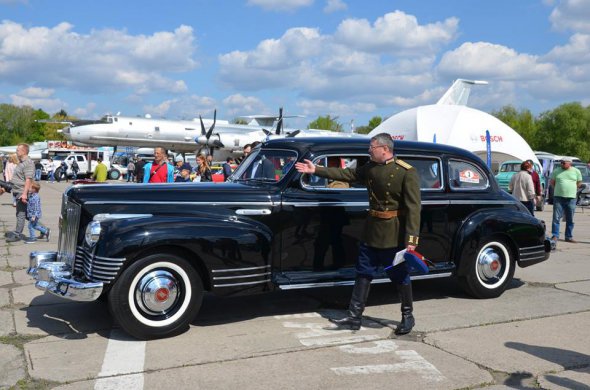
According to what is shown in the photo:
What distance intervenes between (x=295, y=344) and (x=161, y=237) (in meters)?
1.48

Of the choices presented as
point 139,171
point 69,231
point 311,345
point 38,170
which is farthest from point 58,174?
point 311,345

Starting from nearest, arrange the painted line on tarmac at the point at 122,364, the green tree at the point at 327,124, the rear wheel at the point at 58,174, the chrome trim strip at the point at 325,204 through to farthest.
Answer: the painted line on tarmac at the point at 122,364
the chrome trim strip at the point at 325,204
the rear wheel at the point at 58,174
the green tree at the point at 327,124

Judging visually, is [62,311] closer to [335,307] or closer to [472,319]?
[335,307]

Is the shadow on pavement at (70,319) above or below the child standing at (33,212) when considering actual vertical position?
below

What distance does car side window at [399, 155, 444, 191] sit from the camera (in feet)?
21.6

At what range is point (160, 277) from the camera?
518 cm

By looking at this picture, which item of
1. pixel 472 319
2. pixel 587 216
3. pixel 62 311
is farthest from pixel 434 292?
pixel 587 216

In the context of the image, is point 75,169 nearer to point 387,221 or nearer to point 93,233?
point 93,233

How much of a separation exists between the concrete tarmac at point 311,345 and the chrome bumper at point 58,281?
1.48 ft

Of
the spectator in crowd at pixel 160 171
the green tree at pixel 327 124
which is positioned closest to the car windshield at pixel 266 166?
the spectator in crowd at pixel 160 171

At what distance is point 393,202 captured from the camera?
211 inches

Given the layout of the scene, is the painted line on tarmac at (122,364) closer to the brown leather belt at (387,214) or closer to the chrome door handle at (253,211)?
the chrome door handle at (253,211)

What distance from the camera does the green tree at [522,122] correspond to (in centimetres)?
7442

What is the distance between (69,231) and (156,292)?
1.27 m
